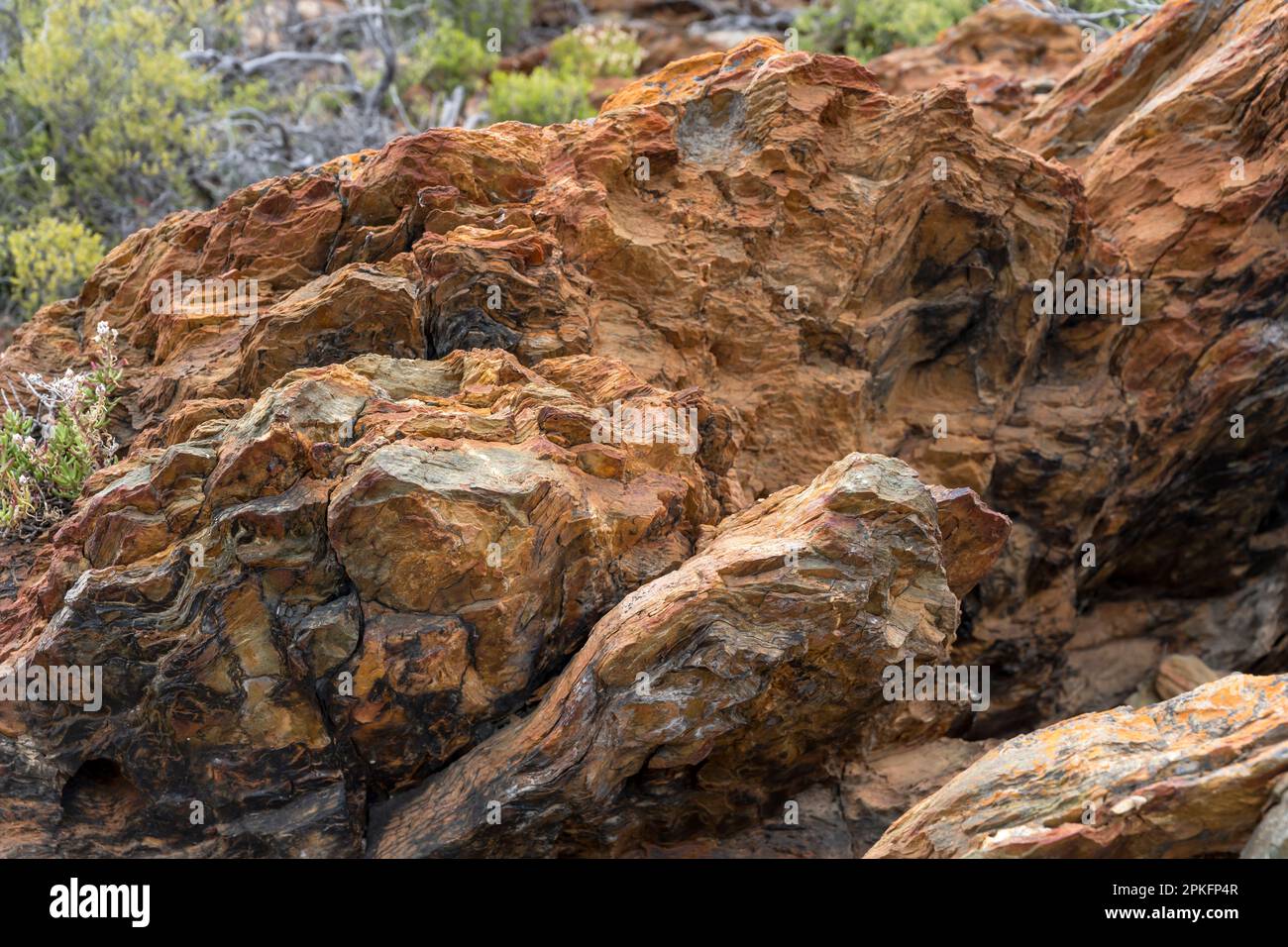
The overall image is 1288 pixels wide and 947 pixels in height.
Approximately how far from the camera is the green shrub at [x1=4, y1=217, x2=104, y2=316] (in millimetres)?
14367

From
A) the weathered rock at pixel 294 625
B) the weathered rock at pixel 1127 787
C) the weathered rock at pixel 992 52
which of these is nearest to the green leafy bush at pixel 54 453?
the weathered rock at pixel 294 625

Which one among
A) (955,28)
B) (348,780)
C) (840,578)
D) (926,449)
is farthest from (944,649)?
(955,28)

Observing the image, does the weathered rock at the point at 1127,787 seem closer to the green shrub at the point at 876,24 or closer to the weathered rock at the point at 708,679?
the weathered rock at the point at 708,679

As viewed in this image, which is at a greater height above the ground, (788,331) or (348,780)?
(788,331)

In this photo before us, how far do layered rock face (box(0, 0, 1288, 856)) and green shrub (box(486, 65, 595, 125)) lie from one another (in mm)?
7105

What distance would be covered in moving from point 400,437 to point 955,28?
12.7 metres

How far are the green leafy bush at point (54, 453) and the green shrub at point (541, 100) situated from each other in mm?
9789

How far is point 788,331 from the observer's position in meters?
9.26

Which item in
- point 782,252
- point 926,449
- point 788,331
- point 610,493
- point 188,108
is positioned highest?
point 188,108

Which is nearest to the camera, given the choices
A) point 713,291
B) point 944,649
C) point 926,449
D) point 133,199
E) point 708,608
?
point 708,608

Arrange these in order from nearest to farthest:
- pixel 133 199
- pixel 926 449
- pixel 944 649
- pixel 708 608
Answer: pixel 708 608 → pixel 944 649 → pixel 926 449 → pixel 133 199

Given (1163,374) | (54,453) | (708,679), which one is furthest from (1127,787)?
(54,453)

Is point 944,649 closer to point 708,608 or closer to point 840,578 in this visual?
point 840,578

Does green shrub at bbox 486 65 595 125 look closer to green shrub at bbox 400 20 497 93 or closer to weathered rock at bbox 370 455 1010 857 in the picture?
green shrub at bbox 400 20 497 93
